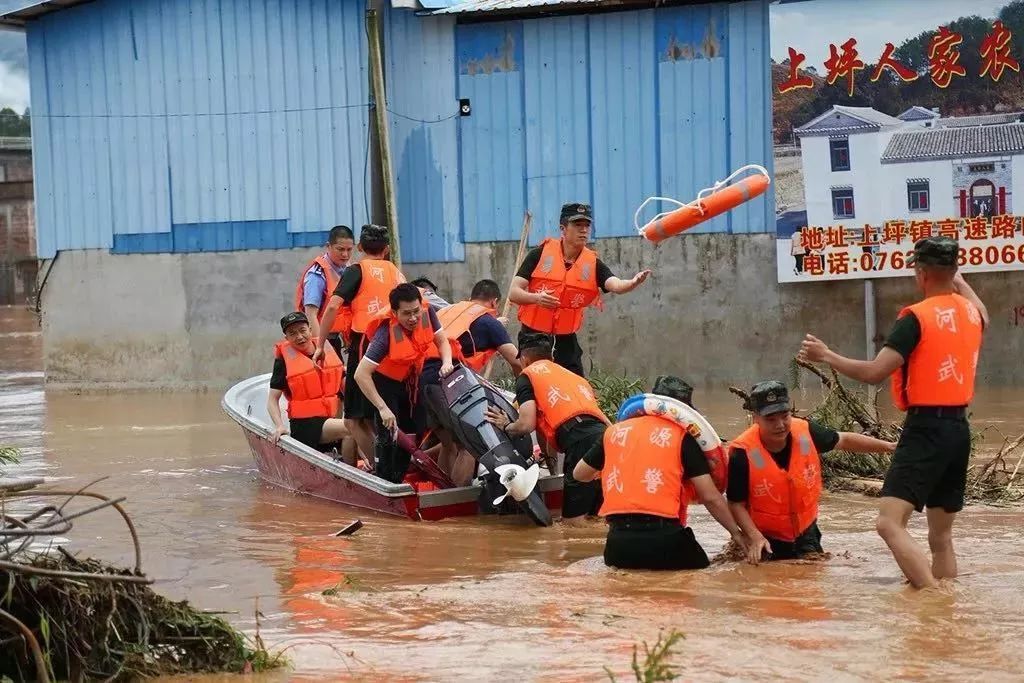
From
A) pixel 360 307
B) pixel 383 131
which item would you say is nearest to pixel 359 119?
pixel 383 131

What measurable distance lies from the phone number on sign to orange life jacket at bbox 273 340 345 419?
640 cm

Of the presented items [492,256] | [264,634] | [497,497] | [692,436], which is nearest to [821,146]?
[492,256]

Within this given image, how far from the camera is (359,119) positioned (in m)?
16.5

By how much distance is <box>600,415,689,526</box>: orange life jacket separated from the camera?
693 cm

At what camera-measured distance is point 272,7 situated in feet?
55.1

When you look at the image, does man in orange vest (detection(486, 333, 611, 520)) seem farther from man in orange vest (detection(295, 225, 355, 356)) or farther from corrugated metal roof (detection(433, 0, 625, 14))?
corrugated metal roof (detection(433, 0, 625, 14))

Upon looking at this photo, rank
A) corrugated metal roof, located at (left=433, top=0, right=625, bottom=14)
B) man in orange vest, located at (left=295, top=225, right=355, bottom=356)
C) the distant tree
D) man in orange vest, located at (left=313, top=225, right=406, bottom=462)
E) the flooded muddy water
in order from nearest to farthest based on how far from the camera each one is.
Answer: the flooded muddy water
man in orange vest, located at (left=313, top=225, right=406, bottom=462)
man in orange vest, located at (left=295, top=225, right=355, bottom=356)
corrugated metal roof, located at (left=433, top=0, right=625, bottom=14)
the distant tree

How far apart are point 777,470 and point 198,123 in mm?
11586

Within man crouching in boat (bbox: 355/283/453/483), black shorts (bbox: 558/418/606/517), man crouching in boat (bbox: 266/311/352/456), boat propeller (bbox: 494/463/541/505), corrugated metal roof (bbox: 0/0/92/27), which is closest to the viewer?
boat propeller (bbox: 494/463/541/505)

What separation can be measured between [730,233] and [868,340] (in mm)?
1795

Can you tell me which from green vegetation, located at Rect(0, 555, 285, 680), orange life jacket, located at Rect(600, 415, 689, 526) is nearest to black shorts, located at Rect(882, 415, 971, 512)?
orange life jacket, located at Rect(600, 415, 689, 526)

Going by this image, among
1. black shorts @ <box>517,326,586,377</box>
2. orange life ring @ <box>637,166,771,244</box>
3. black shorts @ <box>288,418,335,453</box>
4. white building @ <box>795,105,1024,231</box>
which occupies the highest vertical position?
white building @ <box>795,105,1024,231</box>

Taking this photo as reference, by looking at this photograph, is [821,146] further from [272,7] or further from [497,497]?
[497,497]

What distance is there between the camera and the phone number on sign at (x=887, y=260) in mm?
14586
